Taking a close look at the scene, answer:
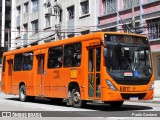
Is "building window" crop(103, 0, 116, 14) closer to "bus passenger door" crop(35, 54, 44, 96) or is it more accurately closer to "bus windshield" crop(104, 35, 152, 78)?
"bus passenger door" crop(35, 54, 44, 96)

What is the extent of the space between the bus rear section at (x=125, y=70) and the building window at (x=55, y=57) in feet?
12.2

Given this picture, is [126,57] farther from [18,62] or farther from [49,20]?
[49,20]

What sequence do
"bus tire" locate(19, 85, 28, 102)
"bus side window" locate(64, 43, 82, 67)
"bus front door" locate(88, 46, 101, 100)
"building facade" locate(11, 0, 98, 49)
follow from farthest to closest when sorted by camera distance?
"building facade" locate(11, 0, 98, 49), "bus tire" locate(19, 85, 28, 102), "bus side window" locate(64, 43, 82, 67), "bus front door" locate(88, 46, 101, 100)

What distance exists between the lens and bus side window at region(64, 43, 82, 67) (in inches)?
725

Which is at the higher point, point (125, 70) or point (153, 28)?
point (153, 28)

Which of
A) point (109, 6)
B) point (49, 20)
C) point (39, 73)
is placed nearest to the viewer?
point (39, 73)

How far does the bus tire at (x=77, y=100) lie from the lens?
18250 millimetres

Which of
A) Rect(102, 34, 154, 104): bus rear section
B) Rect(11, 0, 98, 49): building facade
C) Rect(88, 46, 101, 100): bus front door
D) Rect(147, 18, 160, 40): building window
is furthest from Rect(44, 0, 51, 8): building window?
Rect(102, 34, 154, 104): bus rear section

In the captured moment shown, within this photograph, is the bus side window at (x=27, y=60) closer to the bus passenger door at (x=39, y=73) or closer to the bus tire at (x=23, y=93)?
the bus passenger door at (x=39, y=73)

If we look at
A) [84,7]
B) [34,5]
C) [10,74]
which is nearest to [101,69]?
[10,74]

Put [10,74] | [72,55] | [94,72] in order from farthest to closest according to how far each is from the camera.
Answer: [10,74] < [72,55] < [94,72]

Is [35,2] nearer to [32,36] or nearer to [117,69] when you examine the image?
[32,36]

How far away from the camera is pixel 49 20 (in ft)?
168

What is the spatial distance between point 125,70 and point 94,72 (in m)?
1.36
